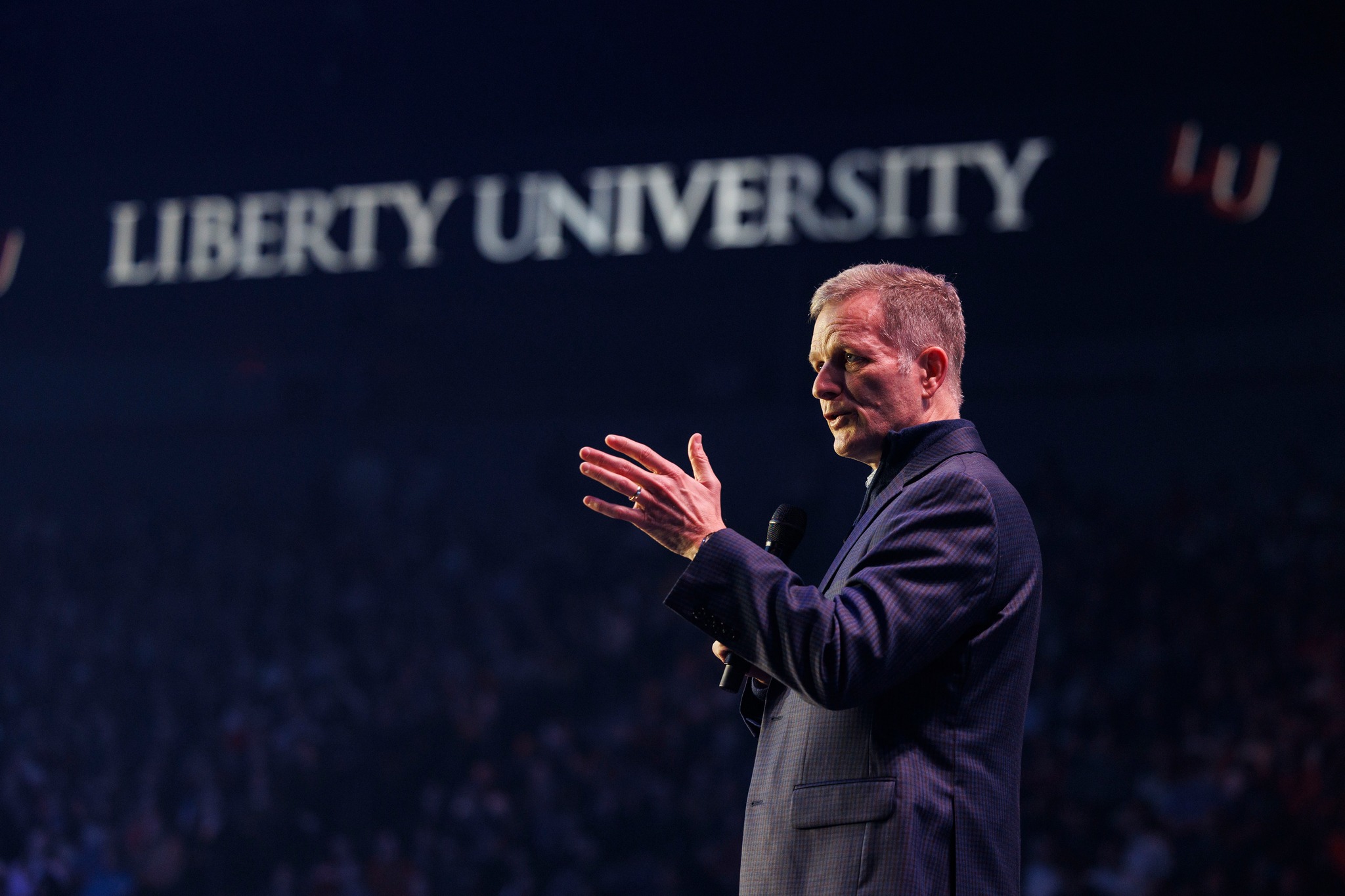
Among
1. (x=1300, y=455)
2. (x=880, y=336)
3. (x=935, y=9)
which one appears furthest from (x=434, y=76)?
(x=880, y=336)

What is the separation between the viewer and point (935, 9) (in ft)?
24.1

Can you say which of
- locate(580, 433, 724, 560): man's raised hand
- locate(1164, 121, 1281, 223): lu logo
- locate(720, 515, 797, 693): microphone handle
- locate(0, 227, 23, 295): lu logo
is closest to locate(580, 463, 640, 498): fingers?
locate(580, 433, 724, 560): man's raised hand

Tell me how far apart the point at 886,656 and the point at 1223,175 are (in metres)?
7.59

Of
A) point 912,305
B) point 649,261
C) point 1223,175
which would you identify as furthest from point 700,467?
point 649,261

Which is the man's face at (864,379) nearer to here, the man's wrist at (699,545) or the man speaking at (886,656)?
the man speaking at (886,656)

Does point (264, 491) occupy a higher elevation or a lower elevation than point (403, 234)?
lower

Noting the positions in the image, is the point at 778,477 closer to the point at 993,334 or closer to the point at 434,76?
the point at 993,334

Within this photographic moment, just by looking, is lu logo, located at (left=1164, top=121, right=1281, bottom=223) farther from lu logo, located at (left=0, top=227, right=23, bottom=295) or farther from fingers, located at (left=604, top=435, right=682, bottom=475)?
lu logo, located at (left=0, top=227, right=23, bottom=295)

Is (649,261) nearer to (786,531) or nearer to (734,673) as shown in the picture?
(786,531)

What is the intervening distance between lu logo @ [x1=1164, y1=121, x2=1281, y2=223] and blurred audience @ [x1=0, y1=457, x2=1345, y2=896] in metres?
1.67

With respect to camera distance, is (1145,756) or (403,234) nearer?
(1145,756)

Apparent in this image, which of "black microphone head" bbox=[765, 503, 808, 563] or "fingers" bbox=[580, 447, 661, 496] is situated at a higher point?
"fingers" bbox=[580, 447, 661, 496]

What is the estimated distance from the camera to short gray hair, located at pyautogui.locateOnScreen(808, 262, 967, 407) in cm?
136

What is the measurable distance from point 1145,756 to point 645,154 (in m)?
4.78
